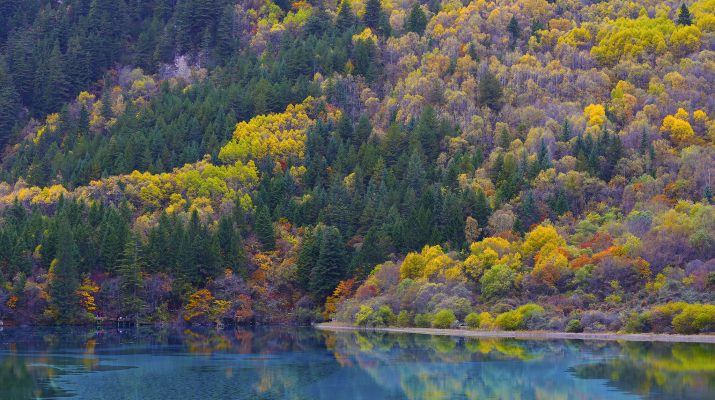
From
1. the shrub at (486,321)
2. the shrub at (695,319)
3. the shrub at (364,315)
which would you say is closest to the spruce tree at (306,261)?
the shrub at (364,315)

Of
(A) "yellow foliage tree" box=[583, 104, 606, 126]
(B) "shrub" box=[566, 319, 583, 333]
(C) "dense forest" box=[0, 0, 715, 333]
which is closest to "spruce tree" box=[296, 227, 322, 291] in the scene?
(C) "dense forest" box=[0, 0, 715, 333]

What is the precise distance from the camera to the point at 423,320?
111 meters

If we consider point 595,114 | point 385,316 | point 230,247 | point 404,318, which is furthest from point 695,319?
point 595,114

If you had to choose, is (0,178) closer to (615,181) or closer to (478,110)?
(478,110)

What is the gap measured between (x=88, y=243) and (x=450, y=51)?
262 feet

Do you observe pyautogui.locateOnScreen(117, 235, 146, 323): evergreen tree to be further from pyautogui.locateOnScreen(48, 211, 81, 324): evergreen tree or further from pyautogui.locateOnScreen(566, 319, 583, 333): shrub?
pyautogui.locateOnScreen(566, 319, 583, 333): shrub

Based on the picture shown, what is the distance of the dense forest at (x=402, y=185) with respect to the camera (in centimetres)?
10944

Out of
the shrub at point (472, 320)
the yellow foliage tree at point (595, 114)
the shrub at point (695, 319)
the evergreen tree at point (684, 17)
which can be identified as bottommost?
the shrub at point (472, 320)

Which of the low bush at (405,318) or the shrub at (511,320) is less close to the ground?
the shrub at (511,320)

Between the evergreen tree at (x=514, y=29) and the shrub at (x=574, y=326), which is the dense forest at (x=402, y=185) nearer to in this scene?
the shrub at (x=574, y=326)

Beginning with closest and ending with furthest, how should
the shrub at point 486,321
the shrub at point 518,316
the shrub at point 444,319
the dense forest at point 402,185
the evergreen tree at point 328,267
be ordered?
the shrub at point 518,316 < the shrub at point 486,321 < the shrub at point 444,319 < the dense forest at point 402,185 < the evergreen tree at point 328,267

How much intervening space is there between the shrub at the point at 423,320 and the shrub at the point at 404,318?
1.43 metres

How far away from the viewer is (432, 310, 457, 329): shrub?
10731 centimetres

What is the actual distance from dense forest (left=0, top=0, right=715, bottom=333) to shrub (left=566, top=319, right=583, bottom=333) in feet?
0.75
